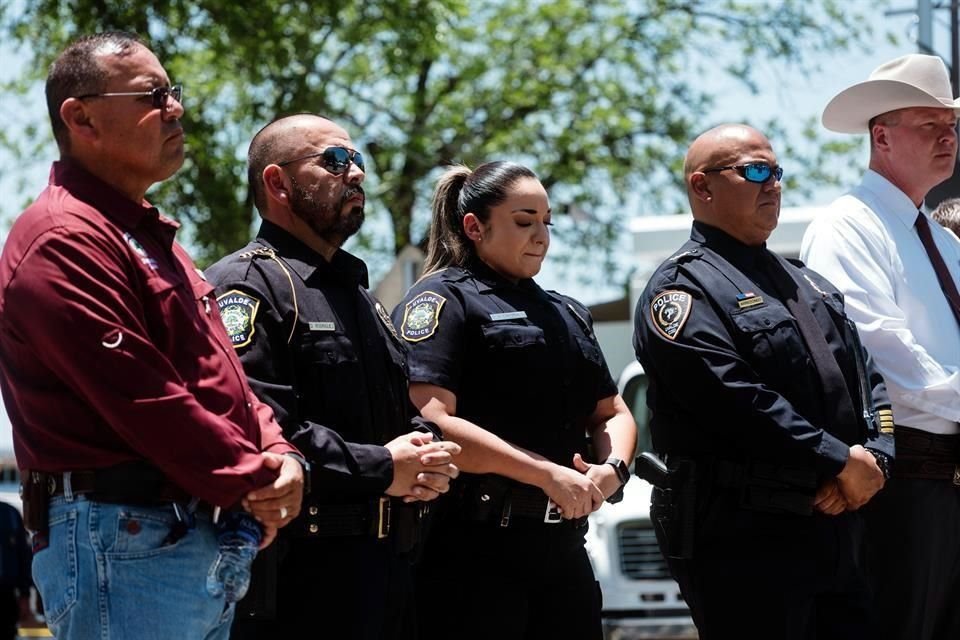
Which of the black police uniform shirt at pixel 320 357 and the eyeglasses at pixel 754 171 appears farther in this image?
the eyeglasses at pixel 754 171

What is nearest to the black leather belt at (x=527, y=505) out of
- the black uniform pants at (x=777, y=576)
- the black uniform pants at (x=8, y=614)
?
the black uniform pants at (x=777, y=576)

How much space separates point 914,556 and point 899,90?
176 centimetres

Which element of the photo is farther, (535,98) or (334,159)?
(535,98)

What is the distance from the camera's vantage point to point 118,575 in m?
3.32

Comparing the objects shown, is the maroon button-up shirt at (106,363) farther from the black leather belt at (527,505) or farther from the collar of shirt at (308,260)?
the black leather belt at (527,505)

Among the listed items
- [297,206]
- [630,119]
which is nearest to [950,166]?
[297,206]

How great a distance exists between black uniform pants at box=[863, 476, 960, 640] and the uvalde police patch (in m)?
1.00

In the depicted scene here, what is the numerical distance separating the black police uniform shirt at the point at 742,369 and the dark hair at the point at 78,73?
2.14m

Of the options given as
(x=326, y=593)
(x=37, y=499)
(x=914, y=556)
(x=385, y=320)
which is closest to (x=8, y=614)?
(x=385, y=320)

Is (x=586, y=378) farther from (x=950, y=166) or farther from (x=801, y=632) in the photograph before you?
(x=950, y=166)

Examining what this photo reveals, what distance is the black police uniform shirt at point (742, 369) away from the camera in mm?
4770

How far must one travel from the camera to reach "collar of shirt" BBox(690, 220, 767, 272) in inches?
205

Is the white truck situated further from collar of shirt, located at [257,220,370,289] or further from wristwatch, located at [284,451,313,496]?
wristwatch, located at [284,451,313,496]

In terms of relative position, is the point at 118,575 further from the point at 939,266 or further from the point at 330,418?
the point at 939,266
